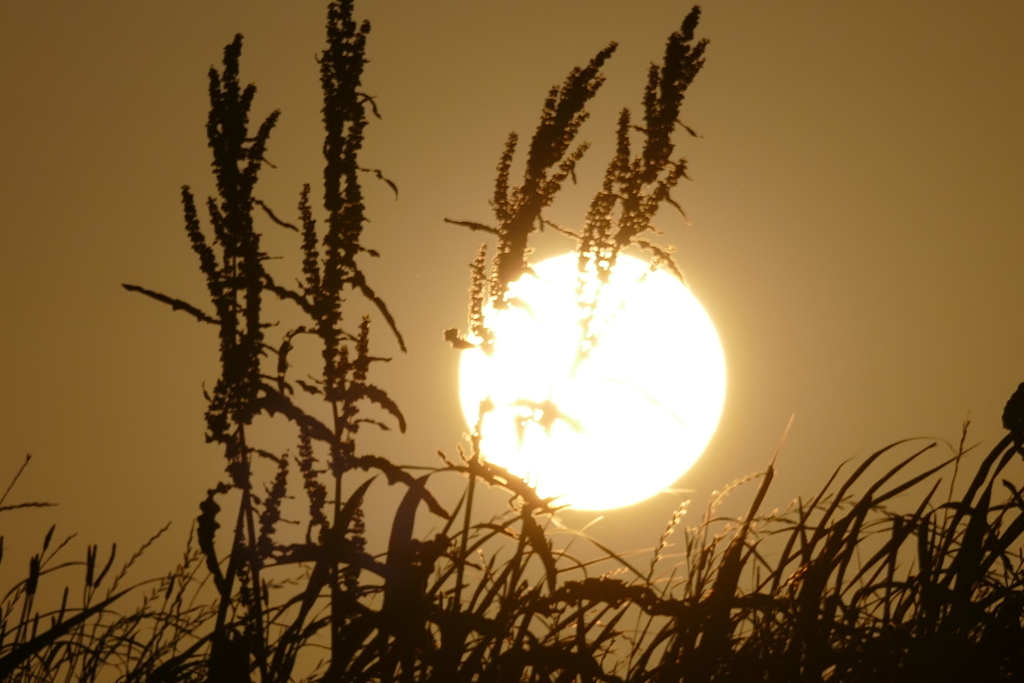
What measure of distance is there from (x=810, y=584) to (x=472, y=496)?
69 cm

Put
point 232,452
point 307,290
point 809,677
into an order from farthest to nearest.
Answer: point 307,290, point 232,452, point 809,677

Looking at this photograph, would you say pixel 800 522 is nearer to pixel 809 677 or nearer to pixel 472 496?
pixel 809 677

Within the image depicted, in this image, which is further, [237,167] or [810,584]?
[237,167]

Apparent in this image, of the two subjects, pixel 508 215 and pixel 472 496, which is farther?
pixel 508 215

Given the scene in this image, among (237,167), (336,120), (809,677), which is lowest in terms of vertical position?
(809,677)

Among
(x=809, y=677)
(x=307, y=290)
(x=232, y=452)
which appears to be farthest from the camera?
(x=307, y=290)

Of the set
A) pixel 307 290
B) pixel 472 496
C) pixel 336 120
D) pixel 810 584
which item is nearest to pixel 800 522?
pixel 810 584

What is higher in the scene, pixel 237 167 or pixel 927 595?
pixel 237 167

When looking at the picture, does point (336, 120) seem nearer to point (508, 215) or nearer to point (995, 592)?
point (508, 215)

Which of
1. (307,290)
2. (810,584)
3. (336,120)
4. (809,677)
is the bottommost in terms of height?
(809,677)

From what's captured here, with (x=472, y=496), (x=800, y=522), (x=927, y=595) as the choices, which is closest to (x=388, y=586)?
(x=472, y=496)

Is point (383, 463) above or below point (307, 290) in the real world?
below

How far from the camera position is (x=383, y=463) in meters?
1.96

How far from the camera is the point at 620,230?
2.08 m
